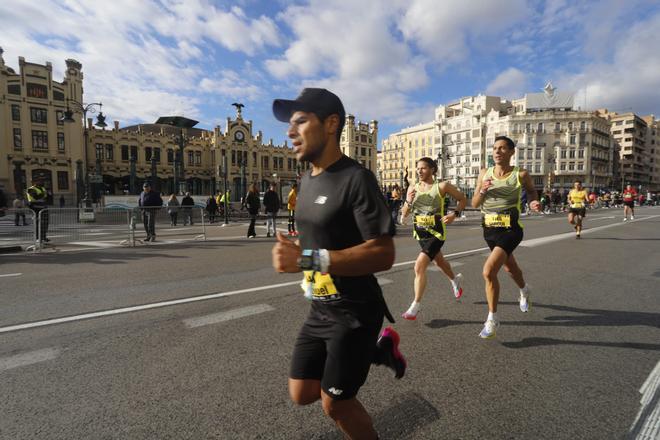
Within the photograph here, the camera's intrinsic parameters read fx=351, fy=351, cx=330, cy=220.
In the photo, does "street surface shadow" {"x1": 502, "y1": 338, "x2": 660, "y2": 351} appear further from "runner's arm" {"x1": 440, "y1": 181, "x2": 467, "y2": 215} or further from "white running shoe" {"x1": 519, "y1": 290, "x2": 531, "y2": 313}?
"runner's arm" {"x1": 440, "y1": 181, "x2": 467, "y2": 215}

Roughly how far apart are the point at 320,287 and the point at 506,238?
115 inches

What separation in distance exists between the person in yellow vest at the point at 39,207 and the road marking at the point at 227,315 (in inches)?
327

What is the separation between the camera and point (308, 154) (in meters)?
1.67

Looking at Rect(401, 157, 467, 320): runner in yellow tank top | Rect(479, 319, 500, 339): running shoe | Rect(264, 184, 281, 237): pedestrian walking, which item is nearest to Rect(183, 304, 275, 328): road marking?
Rect(401, 157, 467, 320): runner in yellow tank top

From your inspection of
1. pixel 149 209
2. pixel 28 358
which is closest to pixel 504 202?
pixel 28 358

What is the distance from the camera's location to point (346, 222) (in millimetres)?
1553

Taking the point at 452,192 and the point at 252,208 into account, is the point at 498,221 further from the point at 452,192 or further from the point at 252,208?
the point at 252,208

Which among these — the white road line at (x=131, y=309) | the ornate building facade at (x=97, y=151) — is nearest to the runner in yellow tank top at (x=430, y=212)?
the white road line at (x=131, y=309)

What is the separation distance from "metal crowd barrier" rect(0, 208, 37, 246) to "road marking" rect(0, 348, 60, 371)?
8.26m

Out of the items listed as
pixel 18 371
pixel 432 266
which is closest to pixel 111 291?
pixel 18 371

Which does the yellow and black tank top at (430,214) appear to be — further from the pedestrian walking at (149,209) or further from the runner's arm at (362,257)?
the pedestrian walking at (149,209)

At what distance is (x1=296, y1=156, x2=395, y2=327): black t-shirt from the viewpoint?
148cm

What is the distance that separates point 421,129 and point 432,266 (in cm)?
9320

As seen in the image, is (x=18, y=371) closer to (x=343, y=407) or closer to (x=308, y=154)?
(x=343, y=407)
